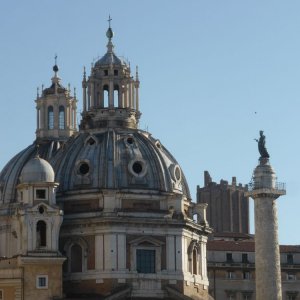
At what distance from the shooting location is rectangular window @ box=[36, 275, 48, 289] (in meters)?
106

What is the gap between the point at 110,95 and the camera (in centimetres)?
11744

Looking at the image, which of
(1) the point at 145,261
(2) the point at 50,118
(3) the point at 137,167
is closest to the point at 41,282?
(1) the point at 145,261

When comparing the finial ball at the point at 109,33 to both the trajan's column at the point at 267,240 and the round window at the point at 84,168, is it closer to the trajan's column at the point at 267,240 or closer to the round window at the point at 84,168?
the round window at the point at 84,168

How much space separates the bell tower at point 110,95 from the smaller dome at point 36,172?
889cm

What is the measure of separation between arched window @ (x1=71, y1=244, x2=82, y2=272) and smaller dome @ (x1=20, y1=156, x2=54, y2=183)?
20.1 ft

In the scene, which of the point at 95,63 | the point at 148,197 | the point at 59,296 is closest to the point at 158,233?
the point at 148,197

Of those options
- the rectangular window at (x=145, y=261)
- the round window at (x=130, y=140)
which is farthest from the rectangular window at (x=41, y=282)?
the round window at (x=130, y=140)

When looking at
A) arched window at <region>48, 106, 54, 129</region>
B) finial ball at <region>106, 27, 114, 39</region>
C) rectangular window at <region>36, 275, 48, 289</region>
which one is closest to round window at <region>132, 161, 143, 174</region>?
rectangular window at <region>36, 275, 48, 289</region>

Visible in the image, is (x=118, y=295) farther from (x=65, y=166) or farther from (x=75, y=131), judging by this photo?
(x=75, y=131)

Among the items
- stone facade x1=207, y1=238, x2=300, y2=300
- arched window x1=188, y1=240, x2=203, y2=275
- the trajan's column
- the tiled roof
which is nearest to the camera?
the trajan's column

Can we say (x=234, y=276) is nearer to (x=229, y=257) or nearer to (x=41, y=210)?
(x=229, y=257)

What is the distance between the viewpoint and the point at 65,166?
114m

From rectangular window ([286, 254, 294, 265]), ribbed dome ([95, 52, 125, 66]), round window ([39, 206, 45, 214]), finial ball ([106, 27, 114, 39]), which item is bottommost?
rectangular window ([286, 254, 294, 265])

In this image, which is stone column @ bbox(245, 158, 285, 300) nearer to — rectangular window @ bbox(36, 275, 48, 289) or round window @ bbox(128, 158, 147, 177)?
round window @ bbox(128, 158, 147, 177)
